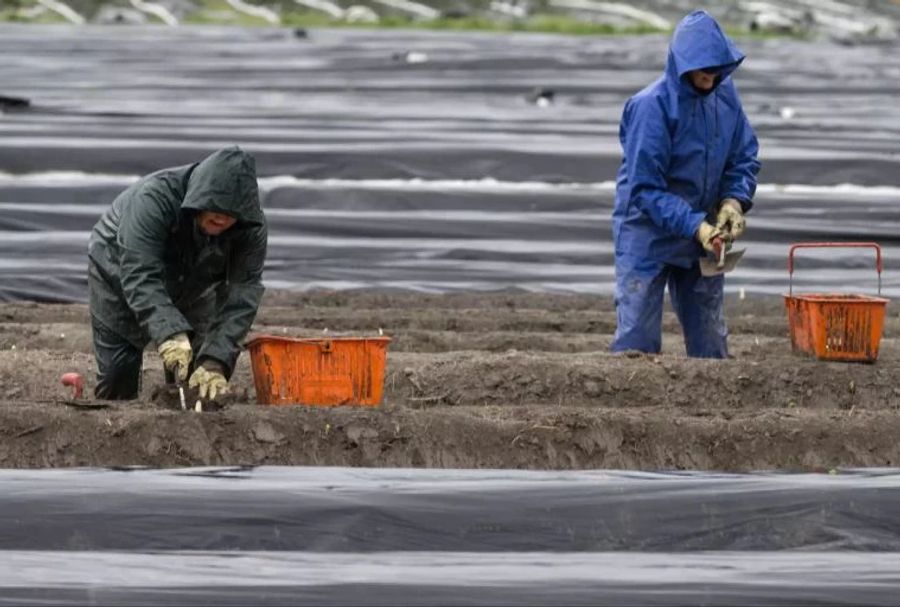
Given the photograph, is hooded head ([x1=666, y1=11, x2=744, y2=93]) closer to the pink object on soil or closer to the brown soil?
the brown soil

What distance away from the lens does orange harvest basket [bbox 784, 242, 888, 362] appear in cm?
731

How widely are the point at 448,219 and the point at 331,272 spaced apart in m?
0.94

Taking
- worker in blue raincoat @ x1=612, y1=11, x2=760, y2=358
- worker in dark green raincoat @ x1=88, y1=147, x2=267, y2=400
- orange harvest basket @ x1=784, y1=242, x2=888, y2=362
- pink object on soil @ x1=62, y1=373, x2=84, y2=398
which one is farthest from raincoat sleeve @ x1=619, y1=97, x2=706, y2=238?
pink object on soil @ x1=62, y1=373, x2=84, y2=398

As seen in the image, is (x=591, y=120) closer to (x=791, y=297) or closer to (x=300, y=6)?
(x=791, y=297)

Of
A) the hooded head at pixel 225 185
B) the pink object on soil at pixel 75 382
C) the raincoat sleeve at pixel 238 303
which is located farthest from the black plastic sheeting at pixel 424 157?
the hooded head at pixel 225 185

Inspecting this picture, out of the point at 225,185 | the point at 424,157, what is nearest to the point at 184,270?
the point at 225,185

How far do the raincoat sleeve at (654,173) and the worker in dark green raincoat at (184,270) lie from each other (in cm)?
169

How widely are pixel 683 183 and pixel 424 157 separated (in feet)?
17.9

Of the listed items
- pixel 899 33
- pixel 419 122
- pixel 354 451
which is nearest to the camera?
pixel 354 451

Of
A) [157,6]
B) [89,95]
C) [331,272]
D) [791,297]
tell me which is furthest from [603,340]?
[157,6]

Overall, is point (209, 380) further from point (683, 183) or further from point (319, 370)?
point (683, 183)

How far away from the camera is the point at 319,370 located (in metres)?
6.29

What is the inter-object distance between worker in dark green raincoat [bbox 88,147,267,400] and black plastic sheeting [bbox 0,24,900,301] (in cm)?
368

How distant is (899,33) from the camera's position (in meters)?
23.6
